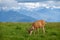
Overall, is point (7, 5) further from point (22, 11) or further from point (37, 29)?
point (37, 29)

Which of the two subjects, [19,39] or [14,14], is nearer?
[19,39]

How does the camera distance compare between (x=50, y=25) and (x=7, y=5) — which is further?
(x=50, y=25)

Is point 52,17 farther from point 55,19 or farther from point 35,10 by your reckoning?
point 35,10

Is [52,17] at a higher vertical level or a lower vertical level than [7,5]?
lower

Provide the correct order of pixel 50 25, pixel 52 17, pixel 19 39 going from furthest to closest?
pixel 50 25 < pixel 52 17 < pixel 19 39

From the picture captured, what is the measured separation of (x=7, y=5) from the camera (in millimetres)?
5547

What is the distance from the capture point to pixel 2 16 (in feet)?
18.7

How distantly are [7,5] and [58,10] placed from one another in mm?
1906

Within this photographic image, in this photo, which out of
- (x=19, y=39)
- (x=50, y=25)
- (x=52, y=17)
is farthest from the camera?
(x=50, y=25)

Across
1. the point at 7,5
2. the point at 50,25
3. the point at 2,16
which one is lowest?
the point at 50,25

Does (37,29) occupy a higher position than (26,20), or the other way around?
(26,20)

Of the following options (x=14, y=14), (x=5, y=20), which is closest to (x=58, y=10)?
(x=14, y=14)

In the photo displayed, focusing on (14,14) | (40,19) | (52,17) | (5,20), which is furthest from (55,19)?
(5,20)

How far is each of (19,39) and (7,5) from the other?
181cm
